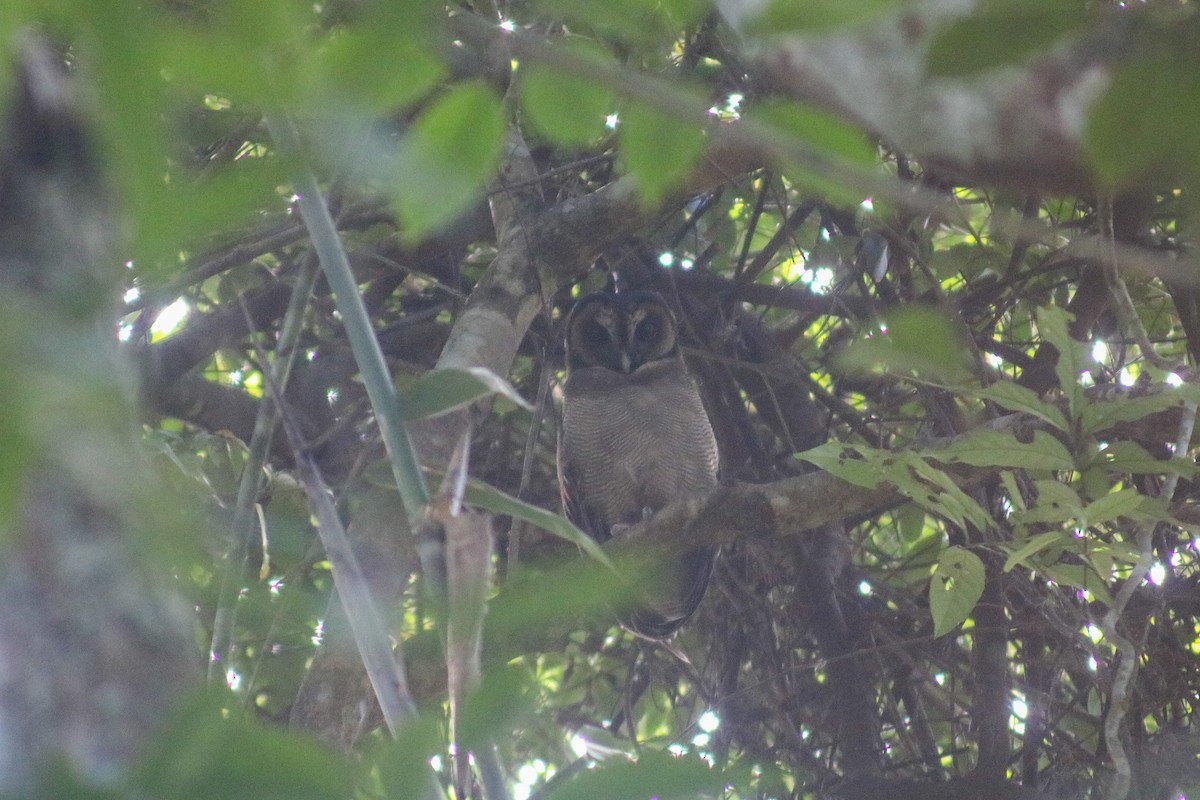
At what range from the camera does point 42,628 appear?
705mm

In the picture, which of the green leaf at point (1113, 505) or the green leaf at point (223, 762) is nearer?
the green leaf at point (223, 762)

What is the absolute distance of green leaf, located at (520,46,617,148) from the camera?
103cm

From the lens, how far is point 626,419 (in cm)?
459

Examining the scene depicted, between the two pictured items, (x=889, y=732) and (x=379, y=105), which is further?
(x=889, y=732)

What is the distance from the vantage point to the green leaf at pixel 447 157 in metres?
0.84

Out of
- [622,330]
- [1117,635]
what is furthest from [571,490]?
[1117,635]

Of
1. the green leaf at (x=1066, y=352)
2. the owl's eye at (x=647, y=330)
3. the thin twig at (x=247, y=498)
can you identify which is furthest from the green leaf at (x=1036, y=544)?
the owl's eye at (x=647, y=330)

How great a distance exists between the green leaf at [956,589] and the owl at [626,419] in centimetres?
184

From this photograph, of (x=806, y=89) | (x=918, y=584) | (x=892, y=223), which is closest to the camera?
(x=806, y=89)

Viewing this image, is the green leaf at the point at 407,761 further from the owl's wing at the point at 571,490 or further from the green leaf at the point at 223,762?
the owl's wing at the point at 571,490

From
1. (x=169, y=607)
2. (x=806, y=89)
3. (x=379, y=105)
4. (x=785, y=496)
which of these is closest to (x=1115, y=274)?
(x=785, y=496)

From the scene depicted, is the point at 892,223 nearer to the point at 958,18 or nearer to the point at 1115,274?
Result: the point at 1115,274

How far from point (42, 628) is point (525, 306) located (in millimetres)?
2195

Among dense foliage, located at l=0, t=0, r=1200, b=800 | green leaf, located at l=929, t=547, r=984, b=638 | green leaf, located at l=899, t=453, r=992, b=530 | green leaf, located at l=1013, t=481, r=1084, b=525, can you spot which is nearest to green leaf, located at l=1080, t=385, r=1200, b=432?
dense foliage, located at l=0, t=0, r=1200, b=800
